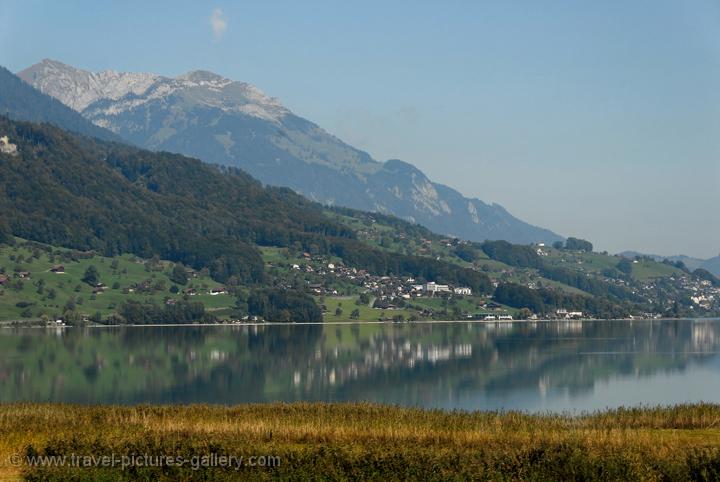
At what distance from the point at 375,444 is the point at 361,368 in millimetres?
82418

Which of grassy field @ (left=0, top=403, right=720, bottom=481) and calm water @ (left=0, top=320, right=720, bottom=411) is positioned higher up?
grassy field @ (left=0, top=403, right=720, bottom=481)

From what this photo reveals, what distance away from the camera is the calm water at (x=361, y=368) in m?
82.4

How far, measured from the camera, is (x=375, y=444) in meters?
28.7

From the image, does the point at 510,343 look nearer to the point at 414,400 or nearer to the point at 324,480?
the point at 414,400

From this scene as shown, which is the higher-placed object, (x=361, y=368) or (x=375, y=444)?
(x=375, y=444)

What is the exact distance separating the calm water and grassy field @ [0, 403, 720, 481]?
39.3 meters

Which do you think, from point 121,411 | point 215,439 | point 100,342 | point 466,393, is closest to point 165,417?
point 121,411

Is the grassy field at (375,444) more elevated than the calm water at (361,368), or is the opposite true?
the grassy field at (375,444)

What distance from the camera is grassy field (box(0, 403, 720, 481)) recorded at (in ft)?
83.5

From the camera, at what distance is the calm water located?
82.4 meters

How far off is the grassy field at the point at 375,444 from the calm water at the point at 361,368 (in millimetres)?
Result: 39252

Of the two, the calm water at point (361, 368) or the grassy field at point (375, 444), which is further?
the calm water at point (361, 368)

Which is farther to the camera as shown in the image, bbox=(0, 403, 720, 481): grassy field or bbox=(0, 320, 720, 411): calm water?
bbox=(0, 320, 720, 411): calm water

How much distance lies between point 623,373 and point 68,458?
286 ft
